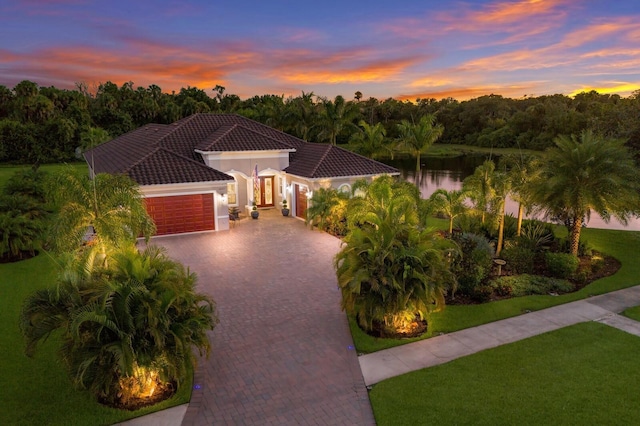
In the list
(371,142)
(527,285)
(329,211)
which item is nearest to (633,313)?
(527,285)

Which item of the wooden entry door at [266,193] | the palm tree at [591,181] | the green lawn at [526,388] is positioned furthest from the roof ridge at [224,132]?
A: the green lawn at [526,388]

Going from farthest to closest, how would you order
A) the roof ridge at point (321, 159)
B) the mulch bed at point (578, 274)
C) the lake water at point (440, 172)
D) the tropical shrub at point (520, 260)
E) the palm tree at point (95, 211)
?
the lake water at point (440, 172)
the roof ridge at point (321, 159)
the tropical shrub at point (520, 260)
the mulch bed at point (578, 274)
the palm tree at point (95, 211)

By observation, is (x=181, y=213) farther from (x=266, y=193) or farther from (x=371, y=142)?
(x=371, y=142)

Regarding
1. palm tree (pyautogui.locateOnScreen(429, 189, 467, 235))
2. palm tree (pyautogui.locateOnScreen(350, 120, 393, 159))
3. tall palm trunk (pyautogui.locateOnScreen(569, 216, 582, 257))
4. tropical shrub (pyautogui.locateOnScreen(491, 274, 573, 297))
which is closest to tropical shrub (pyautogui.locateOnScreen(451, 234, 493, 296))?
tropical shrub (pyautogui.locateOnScreen(491, 274, 573, 297))

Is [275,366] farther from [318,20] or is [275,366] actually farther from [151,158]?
[318,20]

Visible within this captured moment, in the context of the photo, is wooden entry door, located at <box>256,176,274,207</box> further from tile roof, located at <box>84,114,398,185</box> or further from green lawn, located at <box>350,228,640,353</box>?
green lawn, located at <box>350,228,640,353</box>

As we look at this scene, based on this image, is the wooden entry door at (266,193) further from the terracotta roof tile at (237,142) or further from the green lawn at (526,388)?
the green lawn at (526,388)
